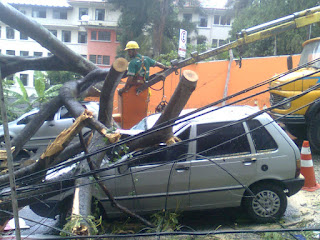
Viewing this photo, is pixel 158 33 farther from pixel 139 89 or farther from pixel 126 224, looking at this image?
pixel 126 224

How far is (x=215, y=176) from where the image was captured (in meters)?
5.09

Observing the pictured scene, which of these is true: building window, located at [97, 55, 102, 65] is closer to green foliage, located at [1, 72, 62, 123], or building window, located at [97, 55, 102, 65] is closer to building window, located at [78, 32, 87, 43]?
building window, located at [78, 32, 87, 43]

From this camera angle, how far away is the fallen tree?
3.63 metres

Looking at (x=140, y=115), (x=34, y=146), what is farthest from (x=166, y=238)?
(x=34, y=146)

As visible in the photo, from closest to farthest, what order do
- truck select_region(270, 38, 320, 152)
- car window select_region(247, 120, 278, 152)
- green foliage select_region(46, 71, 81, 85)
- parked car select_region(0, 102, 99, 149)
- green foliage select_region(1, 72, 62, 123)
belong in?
1. car window select_region(247, 120, 278, 152)
2. truck select_region(270, 38, 320, 152)
3. parked car select_region(0, 102, 99, 149)
4. green foliage select_region(1, 72, 62, 123)
5. green foliage select_region(46, 71, 81, 85)

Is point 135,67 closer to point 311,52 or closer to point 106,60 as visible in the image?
point 311,52

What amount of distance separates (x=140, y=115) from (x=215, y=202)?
2604 mm

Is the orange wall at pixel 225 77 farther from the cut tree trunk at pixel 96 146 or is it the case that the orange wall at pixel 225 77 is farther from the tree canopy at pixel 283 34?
the cut tree trunk at pixel 96 146

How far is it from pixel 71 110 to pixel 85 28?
3631 centimetres

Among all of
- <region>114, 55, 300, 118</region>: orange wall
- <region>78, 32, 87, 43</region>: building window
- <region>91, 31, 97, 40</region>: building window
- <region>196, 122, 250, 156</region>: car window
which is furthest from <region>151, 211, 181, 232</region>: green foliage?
<region>78, 32, 87, 43</region>: building window

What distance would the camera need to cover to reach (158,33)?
2833cm

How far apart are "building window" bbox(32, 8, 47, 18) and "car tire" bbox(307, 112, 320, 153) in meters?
37.4

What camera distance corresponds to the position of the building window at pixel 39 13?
38.6 metres

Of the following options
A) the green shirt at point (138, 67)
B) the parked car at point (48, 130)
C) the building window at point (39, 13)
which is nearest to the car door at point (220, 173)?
the green shirt at point (138, 67)
